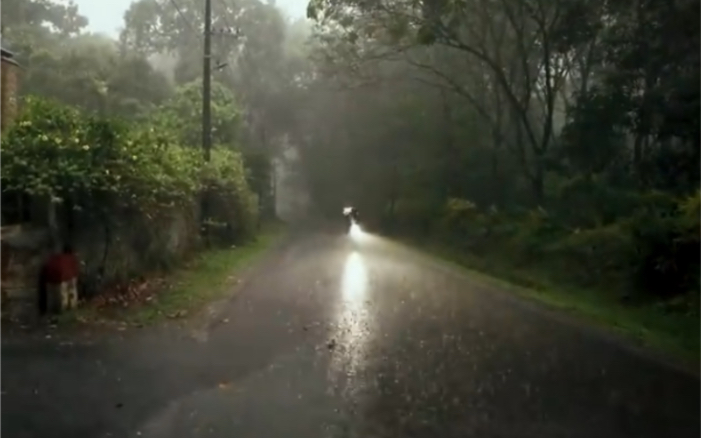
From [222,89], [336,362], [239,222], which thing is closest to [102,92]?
[222,89]

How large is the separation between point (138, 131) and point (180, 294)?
15.2 feet

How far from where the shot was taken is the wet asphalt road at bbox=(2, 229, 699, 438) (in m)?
7.99

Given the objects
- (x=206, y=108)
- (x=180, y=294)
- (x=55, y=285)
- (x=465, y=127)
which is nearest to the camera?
(x=55, y=285)

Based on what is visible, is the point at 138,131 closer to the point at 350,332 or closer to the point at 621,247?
the point at 350,332

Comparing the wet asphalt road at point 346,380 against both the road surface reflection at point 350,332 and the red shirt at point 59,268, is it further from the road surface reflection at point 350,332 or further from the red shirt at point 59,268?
the red shirt at point 59,268

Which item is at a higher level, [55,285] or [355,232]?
[55,285]

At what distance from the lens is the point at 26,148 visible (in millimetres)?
14984

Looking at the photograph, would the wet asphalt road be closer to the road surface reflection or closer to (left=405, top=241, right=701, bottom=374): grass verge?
the road surface reflection

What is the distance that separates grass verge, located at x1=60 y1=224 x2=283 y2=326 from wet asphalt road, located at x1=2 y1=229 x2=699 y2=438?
830mm

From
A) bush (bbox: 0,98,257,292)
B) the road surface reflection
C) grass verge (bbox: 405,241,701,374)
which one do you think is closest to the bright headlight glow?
grass verge (bbox: 405,241,701,374)

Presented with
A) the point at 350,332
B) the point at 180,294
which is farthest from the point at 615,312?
the point at 180,294

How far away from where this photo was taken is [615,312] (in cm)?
1680

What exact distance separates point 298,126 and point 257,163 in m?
18.7

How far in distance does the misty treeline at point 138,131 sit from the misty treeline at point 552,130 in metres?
6.57
